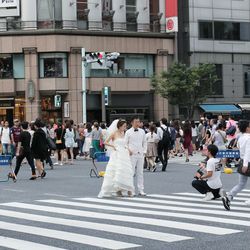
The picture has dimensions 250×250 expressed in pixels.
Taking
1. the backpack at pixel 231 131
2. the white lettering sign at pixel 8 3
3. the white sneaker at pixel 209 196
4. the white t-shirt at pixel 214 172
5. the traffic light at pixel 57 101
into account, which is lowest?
the white sneaker at pixel 209 196

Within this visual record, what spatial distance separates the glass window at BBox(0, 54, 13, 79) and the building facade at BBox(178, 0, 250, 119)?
14132 millimetres

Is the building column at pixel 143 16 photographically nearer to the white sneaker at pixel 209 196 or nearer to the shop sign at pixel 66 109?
the shop sign at pixel 66 109

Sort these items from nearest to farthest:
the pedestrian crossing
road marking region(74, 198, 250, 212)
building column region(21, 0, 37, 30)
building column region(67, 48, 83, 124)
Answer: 1. the pedestrian crossing
2. road marking region(74, 198, 250, 212)
3. building column region(67, 48, 83, 124)
4. building column region(21, 0, 37, 30)

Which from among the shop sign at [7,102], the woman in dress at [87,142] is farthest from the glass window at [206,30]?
the woman in dress at [87,142]

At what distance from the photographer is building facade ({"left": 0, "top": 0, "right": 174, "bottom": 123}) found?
2024 inches

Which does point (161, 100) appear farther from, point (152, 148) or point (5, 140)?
point (152, 148)

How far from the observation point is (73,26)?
5216cm

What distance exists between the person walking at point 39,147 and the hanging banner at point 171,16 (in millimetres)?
34597

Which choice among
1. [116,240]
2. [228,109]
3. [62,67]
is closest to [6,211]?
[116,240]

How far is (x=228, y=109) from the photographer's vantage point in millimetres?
56469

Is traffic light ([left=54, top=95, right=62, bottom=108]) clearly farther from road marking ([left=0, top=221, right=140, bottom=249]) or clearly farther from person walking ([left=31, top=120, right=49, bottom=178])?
road marking ([left=0, top=221, right=140, bottom=249])

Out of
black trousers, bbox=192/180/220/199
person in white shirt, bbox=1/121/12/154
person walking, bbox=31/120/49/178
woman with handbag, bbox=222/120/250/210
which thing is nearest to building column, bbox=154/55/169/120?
person in white shirt, bbox=1/121/12/154

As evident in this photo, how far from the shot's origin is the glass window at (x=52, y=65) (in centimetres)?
5178

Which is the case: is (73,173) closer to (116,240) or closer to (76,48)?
(116,240)
